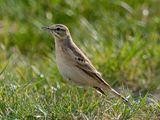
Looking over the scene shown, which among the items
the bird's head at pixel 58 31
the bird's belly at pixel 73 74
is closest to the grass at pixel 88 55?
the bird's belly at pixel 73 74

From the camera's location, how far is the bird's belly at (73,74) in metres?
8.67

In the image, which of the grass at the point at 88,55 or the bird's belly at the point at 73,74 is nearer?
the grass at the point at 88,55

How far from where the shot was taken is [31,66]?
10.1 metres

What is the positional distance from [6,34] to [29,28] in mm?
417

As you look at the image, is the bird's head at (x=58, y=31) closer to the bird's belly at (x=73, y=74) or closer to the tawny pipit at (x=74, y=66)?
the tawny pipit at (x=74, y=66)

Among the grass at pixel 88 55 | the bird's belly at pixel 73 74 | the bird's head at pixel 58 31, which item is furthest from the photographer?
the bird's head at pixel 58 31

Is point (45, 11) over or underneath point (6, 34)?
over

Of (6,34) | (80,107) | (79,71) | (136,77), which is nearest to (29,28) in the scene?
(6,34)

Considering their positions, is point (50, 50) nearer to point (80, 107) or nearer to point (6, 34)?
point (6, 34)

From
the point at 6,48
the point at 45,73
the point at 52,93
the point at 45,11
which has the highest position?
the point at 45,11

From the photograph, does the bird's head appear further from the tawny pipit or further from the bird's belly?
the bird's belly

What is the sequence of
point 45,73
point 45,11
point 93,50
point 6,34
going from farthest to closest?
point 45,11
point 6,34
point 93,50
point 45,73

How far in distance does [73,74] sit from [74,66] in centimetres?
10

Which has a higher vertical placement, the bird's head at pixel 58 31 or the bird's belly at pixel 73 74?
the bird's head at pixel 58 31
